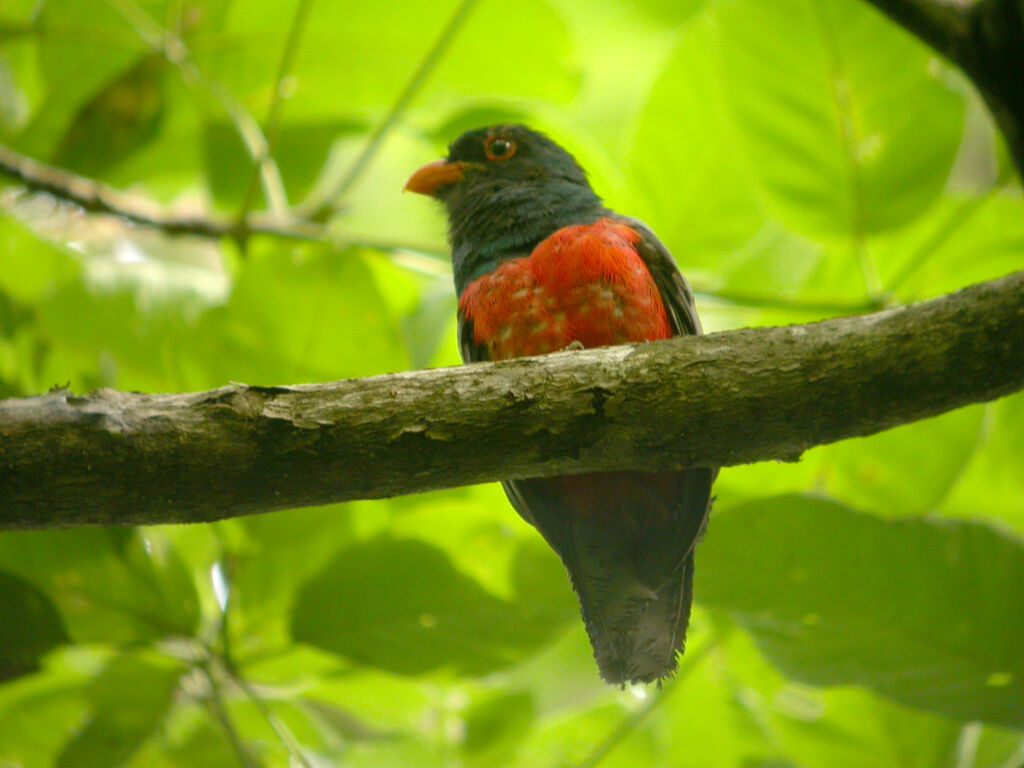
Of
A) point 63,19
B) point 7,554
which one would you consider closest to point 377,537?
point 7,554

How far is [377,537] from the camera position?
9.92ft

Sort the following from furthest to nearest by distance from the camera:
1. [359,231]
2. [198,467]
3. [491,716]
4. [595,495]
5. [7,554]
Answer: [359,231]
[491,716]
[595,495]
[7,554]
[198,467]

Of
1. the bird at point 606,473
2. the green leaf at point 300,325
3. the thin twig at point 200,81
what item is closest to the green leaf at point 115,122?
the thin twig at point 200,81

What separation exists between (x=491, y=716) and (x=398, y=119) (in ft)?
8.63

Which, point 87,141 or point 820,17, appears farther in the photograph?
point 87,141

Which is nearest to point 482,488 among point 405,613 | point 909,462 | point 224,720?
point 405,613

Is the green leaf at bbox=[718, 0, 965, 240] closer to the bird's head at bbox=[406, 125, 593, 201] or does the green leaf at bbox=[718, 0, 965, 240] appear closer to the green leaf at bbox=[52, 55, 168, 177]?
the bird's head at bbox=[406, 125, 593, 201]

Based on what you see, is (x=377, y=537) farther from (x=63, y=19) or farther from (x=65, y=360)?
(x=63, y=19)

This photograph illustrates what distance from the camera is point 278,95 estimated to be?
3.87m

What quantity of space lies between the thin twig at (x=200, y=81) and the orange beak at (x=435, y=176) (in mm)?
755

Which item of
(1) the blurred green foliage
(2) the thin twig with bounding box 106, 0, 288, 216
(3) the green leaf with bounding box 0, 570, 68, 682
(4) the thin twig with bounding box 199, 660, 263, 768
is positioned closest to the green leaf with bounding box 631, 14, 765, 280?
(1) the blurred green foliage

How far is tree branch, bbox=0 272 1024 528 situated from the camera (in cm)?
226

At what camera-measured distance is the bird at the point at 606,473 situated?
312 centimetres

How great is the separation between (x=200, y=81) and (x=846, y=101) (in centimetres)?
271
